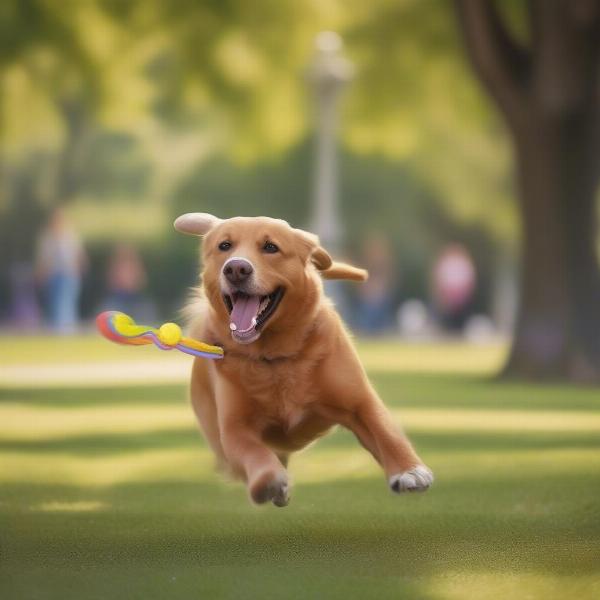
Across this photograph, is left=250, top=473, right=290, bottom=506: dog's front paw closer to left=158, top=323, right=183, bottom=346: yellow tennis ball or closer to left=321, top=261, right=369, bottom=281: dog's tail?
left=158, top=323, right=183, bottom=346: yellow tennis ball

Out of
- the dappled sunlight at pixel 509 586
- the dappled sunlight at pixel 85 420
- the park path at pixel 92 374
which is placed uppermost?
the dappled sunlight at pixel 509 586

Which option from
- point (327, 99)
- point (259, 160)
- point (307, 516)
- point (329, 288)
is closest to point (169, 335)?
point (307, 516)

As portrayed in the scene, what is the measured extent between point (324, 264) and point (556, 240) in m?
11.2

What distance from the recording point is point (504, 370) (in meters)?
17.7

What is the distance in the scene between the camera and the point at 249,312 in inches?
248

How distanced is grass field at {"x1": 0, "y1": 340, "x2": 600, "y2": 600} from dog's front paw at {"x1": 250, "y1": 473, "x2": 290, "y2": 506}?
0.25 m

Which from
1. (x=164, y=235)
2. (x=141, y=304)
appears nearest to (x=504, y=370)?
(x=141, y=304)

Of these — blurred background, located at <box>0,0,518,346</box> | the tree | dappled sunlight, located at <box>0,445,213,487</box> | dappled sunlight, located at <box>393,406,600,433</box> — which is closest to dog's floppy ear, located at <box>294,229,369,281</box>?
dappled sunlight, located at <box>0,445,213,487</box>

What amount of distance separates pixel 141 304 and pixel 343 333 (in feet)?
109

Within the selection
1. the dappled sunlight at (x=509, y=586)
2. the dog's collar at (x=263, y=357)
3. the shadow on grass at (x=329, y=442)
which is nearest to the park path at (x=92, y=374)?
the shadow on grass at (x=329, y=442)

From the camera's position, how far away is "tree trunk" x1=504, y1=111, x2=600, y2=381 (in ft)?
57.2

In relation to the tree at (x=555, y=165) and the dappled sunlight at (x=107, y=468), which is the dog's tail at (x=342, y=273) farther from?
the tree at (x=555, y=165)

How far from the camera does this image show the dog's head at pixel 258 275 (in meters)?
6.22

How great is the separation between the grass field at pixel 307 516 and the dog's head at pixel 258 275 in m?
0.94
